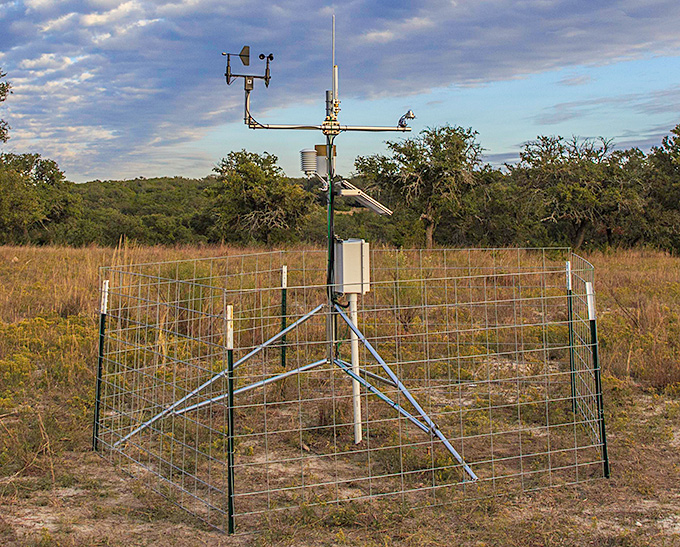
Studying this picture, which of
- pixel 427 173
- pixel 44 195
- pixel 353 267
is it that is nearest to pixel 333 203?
pixel 353 267

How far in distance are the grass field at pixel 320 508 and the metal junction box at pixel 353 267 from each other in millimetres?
1446

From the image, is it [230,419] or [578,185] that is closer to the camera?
[230,419]

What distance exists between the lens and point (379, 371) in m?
6.27

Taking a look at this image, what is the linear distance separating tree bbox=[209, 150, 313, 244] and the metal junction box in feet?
53.1

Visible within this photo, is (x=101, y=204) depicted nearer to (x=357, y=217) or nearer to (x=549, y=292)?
(x=357, y=217)

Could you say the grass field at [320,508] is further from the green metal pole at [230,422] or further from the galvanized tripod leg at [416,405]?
the galvanized tripod leg at [416,405]

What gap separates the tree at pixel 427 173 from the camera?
62.0 ft

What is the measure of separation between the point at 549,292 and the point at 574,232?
13.6 metres

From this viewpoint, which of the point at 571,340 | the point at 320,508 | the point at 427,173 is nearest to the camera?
the point at 320,508

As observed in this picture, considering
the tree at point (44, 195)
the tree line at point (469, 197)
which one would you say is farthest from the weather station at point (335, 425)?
the tree at point (44, 195)

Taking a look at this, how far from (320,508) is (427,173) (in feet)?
54.3

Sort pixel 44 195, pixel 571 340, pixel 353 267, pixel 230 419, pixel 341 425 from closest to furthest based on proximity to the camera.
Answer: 1. pixel 230 419
2. pixel 341 425
3. pixel 353 267
4. pixel 571 340
5. pixel 44 195

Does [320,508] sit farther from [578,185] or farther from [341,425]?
[578,185]

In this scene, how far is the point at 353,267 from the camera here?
4.28m
